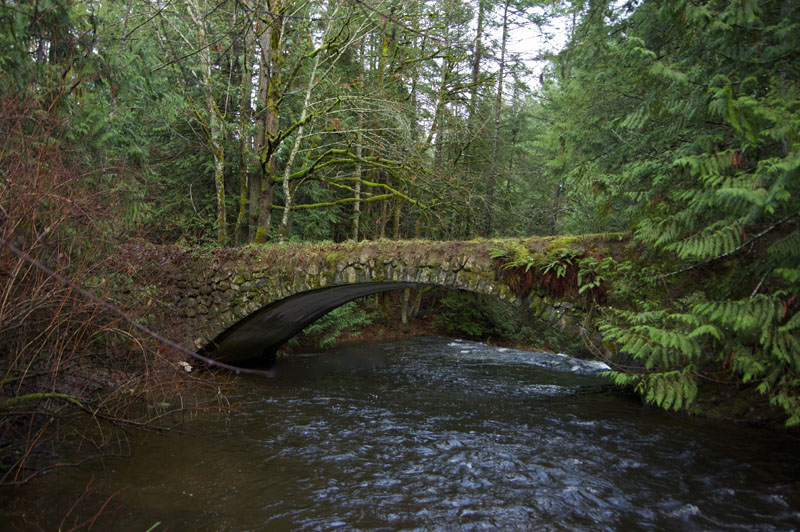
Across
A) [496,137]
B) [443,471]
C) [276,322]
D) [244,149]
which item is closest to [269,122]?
[244,149]

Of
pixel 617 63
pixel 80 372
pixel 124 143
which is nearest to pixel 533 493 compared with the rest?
pixel 80 372

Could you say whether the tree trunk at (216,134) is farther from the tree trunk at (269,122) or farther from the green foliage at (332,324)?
the green foliage at (332,324)

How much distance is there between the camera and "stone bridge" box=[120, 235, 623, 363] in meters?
6.76

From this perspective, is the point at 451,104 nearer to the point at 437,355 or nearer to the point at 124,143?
the point at 437,355

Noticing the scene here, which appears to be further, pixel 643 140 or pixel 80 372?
pixel 643 140

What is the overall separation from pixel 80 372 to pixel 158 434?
5.01 ft

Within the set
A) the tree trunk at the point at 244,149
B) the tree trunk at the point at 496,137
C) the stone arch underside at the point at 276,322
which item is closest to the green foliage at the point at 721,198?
the stone arch underside at the point at 276,322

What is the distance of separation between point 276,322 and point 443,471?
6056mm

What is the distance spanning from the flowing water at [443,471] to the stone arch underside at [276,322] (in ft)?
5.76

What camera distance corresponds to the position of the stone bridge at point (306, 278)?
676 cm

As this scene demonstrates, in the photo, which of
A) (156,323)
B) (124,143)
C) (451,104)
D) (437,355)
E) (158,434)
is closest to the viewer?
(158,434)

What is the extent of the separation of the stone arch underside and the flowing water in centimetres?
176

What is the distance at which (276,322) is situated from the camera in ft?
34.0

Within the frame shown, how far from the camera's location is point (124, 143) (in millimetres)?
6715
